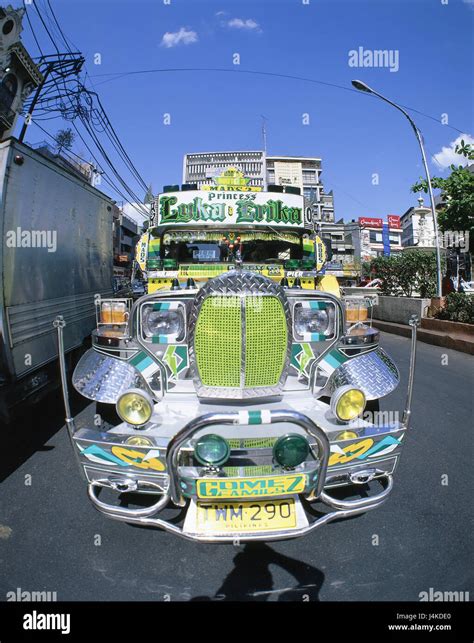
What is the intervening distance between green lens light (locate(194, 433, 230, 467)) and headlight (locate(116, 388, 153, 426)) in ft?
1.65

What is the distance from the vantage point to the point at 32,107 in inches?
461

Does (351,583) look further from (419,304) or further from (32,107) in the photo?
(32,107)

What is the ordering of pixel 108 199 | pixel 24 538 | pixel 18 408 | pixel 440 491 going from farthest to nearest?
pixel 108 199, pixel 18 408, pixel 440 491, pixel 24 538

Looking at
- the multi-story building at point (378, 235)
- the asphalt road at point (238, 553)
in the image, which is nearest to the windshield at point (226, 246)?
the asphalt road at point (238, 553)

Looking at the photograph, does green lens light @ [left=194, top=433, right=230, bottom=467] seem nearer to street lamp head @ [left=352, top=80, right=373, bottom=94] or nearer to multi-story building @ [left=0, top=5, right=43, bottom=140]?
street lamp head @ [left=352, top=80, right=373, bottom=94]

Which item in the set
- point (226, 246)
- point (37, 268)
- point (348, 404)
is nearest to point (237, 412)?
point (348, 404)

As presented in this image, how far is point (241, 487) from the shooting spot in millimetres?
2254

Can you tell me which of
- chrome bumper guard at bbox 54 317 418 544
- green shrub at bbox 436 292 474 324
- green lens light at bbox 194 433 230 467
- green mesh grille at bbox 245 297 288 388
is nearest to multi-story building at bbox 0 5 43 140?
green shrub at bbox 436 292 474 324

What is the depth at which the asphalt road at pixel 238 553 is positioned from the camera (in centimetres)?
237

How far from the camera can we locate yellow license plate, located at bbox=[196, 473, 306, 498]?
88.7 inches

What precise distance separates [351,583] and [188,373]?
187cm

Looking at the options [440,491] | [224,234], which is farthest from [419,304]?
[440,491]

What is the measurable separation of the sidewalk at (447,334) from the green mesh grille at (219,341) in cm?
752

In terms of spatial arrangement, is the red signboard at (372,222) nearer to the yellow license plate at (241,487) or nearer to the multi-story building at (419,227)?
the multi-story building at (419,227)
